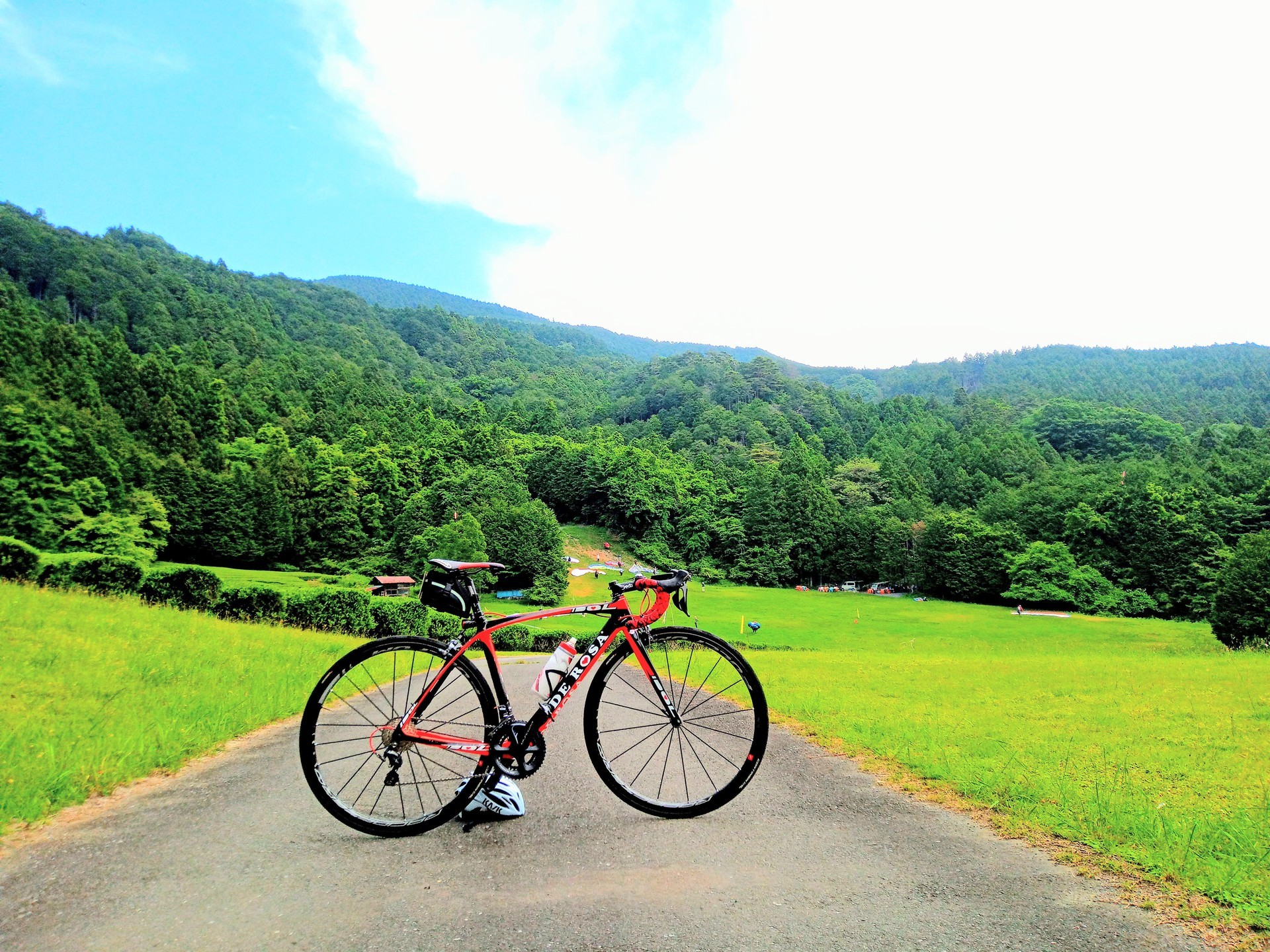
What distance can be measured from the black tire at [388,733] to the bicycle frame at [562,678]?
7 centimetres

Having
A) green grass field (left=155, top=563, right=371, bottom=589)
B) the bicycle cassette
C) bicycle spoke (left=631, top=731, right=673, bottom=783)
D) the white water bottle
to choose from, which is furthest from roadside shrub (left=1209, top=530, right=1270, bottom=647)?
green grass field (left=155, top=563, right=371, bottom=589)

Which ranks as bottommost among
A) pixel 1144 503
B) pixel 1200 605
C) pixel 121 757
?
pixel 1200 605

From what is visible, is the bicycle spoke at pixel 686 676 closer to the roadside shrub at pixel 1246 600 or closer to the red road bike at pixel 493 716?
the red road bike at pixel 493 716

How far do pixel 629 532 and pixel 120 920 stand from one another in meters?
115

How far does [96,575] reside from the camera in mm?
20500

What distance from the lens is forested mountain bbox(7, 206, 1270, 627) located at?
7962 cm

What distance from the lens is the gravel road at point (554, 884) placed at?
3205 millimetres

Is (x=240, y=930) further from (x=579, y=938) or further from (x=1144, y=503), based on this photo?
(x=1144, y=503)

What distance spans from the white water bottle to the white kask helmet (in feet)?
2.10

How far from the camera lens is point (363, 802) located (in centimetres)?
482

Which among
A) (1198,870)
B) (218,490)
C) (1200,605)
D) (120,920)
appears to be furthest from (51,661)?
(1200,605)

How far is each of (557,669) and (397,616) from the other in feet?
91.1

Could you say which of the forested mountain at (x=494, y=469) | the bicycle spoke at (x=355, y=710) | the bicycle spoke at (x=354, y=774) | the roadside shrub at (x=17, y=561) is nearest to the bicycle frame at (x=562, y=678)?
the bicycle spoke at (x=355, y=710)

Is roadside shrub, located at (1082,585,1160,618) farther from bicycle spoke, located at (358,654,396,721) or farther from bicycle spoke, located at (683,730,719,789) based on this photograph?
bicycle spoke, located at (358,654,396,721)
